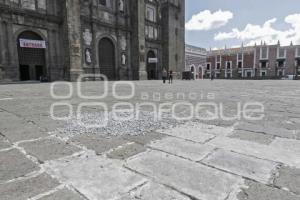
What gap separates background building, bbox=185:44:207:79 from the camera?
4425cm

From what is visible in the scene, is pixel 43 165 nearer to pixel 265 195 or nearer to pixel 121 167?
pixel 121 167

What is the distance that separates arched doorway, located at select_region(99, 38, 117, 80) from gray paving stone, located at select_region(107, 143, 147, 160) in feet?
67.4

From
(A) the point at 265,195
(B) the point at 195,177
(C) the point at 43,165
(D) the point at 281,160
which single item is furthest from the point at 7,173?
(D) the point at 281,160

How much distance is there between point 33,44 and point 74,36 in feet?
11.3

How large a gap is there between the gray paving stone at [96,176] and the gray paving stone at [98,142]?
0.67 ft

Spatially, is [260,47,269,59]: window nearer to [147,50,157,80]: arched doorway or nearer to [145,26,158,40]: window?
[145,26,158,40]: window

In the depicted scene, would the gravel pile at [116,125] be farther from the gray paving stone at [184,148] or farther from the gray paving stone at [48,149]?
the gray paving stone at [184,148]

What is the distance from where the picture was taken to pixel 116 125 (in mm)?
2943

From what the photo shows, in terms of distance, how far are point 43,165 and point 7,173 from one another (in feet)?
0.81

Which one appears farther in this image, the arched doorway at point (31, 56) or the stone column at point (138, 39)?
the stone column at point (138, 39)

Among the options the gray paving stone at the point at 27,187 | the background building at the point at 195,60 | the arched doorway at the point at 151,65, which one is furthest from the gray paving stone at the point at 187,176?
the background building at the point at 195,60

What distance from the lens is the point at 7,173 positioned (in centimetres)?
152

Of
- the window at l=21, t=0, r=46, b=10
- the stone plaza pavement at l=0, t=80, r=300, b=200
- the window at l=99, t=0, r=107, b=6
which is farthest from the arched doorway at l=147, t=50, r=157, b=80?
the stone plaza pavement at l=0, t=80, r=300, b=200

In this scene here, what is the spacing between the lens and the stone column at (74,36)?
17688 mm
